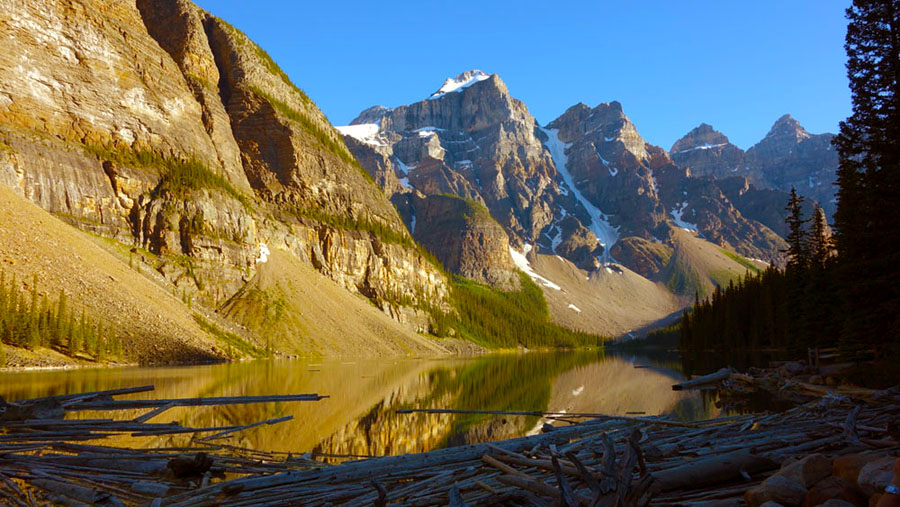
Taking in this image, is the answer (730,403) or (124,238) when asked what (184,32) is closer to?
(124,238)

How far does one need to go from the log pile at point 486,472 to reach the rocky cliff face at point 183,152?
89.9 m

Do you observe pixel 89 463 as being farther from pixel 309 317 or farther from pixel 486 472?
pixel 309 317

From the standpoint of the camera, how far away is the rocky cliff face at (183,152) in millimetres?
86812

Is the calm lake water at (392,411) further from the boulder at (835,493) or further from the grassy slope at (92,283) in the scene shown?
the grassy slope at (92,283)

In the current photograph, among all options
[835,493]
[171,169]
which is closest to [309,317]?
[171,169]

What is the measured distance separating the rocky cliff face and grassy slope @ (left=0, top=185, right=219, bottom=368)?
14848mm

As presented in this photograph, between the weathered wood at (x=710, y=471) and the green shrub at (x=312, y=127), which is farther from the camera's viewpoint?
the green shrub at (x=312, y=127)

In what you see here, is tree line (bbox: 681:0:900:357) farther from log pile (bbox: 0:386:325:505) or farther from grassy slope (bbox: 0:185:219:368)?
grassy slope (bbox: 0:185:219:368)

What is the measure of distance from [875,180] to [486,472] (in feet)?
83.0

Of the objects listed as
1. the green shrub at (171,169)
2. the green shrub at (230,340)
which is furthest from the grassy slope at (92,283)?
the green shrub at (171,169)

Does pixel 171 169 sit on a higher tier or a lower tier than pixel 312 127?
lower

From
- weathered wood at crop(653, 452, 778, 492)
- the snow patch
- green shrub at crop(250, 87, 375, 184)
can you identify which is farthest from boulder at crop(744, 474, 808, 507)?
green shrub at crop(250, 87, 375, 184)

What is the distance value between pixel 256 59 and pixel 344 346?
99989 millimetres

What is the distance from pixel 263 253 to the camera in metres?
110
